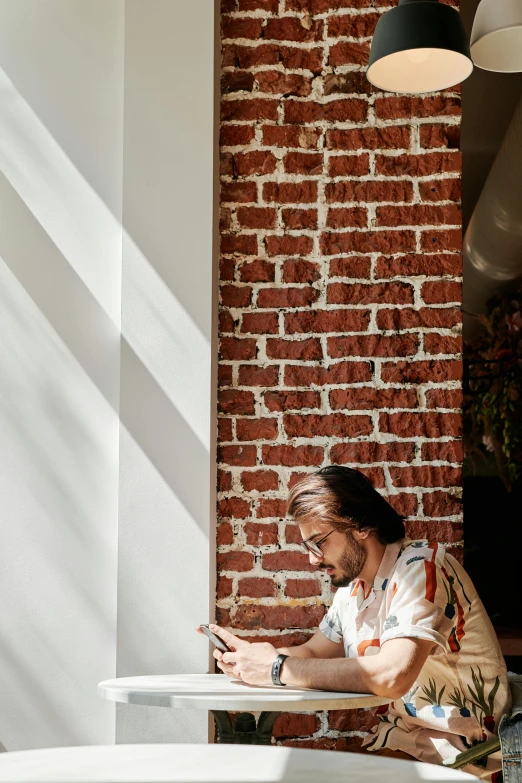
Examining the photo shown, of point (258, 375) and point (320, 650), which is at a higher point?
point (258, 375)

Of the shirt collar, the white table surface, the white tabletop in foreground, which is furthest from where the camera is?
the shirt collar

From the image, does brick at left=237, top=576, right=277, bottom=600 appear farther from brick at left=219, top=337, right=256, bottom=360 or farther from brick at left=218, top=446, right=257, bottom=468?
brick at left=219, top=337, right=256, bottom=360

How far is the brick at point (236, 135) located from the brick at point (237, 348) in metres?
0.66

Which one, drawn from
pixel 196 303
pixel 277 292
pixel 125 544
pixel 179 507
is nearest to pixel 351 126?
pixel 277 292

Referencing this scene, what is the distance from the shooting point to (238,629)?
275cm

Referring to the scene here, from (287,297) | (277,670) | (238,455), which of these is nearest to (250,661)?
(277,670)

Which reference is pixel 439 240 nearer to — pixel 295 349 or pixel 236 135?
pixel 295 349

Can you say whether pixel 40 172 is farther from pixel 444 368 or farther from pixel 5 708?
pixel 5 708

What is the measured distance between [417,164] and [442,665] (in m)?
1.60

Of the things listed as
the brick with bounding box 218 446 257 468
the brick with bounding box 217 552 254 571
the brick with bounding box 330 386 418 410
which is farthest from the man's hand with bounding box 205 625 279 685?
the brick with bounding box 330 386 418 410

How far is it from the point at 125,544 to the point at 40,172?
1266 mm

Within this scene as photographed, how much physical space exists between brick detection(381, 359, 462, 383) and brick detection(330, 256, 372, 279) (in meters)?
0.32

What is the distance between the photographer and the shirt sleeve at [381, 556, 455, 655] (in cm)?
211

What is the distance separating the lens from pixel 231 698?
1.93 m
